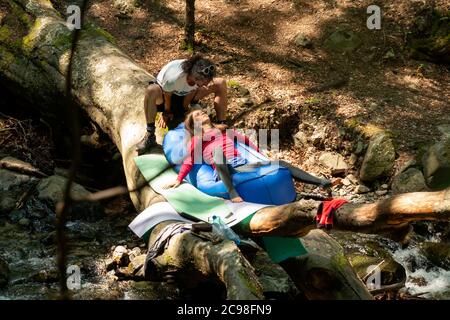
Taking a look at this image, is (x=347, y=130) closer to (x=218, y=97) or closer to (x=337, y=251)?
(x=218, y=97)

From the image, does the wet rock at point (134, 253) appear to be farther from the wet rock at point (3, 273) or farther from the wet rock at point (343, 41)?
the wet rock at point (343, 41)

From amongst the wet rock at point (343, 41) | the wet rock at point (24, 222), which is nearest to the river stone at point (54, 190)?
the wet rock at point (24, 222)

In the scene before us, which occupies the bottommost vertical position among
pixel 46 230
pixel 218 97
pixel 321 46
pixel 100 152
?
pixel 46 230

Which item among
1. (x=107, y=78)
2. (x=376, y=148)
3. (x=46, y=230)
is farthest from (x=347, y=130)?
(x=46, y=230)

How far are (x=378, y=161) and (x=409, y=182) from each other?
47cm

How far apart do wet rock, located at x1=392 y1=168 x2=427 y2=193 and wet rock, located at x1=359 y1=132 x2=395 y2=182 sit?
0.66ft

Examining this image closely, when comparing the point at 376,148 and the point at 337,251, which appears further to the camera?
the point at 376,148

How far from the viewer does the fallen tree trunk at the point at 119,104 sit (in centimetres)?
401

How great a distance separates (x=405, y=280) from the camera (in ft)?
19.6

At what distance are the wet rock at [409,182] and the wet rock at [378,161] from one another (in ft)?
0.66

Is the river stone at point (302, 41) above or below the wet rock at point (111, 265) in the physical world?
above

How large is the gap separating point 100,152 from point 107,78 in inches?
54.4
